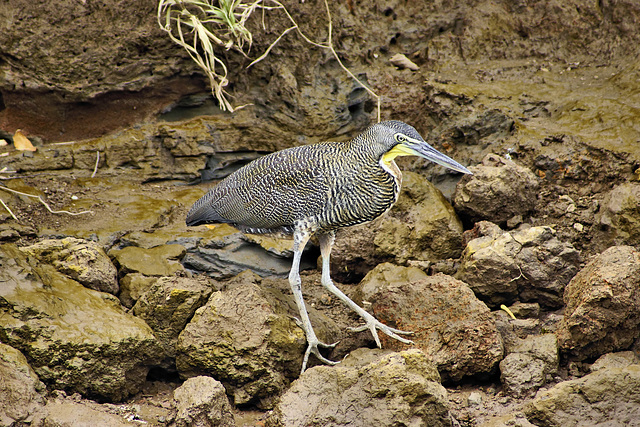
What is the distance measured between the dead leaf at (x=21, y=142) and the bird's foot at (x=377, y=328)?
397 cm

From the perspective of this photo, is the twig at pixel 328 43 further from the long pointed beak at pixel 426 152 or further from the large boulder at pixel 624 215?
the large boulder at pixel 624 215

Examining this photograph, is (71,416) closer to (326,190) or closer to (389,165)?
(326,190)

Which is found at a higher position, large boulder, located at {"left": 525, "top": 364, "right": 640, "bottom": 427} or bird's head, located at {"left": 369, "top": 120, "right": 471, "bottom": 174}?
bird's head, located at {"left": 369, "top": 120, "right": 471, "bottom": 174}

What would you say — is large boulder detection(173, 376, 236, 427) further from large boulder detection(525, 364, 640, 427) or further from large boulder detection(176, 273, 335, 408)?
large boulder detection(525, 364, 640, 427)

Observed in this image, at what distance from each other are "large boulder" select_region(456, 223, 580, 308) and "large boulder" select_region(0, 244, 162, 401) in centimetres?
259

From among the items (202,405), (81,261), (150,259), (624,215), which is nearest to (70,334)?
(81,261)

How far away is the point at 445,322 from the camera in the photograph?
471 centimetres

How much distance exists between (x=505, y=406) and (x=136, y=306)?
2784mm

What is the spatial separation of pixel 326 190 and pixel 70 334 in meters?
2.14

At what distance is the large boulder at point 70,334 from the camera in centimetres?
427

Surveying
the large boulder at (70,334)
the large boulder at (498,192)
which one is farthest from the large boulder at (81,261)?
the large boulder at (498,192)

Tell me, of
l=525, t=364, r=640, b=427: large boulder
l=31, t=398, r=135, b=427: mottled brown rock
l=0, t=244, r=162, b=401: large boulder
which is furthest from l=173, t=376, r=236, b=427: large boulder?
l=525, t=364, r=640, b=427: large boulder

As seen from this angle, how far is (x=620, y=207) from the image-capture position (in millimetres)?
5449

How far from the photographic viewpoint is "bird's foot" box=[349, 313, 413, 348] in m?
4.82
